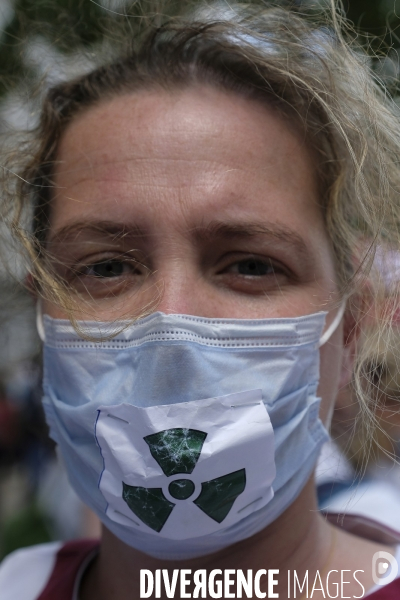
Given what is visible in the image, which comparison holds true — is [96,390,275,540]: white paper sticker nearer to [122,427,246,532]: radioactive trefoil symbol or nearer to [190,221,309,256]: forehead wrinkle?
[122,427,246,532]: radioactive trefoil symbol

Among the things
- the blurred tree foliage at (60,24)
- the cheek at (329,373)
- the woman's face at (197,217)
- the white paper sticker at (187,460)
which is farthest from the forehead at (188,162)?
the blurred tree foliage at (60,24)

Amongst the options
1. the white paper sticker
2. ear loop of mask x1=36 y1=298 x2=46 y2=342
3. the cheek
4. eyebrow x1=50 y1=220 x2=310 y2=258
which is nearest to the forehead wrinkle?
eyebrow x1=50 y1=220 x2=310 y2=258

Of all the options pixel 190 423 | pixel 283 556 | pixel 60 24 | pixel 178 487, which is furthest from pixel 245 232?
pixel 60 24

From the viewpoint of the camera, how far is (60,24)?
2.49 meters

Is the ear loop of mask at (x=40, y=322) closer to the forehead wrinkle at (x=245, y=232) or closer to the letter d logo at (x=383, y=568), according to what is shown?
the forehead wrinkle at (x=245, y=232)

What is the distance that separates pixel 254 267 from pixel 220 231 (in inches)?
5.7

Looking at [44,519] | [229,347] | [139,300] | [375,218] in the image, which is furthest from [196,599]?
[44,519]

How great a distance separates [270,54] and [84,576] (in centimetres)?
172

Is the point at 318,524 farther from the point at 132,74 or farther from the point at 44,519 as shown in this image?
the point at 44,519

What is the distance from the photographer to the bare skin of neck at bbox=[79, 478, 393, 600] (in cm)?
165

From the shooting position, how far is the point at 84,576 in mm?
2051

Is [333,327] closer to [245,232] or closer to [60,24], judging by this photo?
[245,232]

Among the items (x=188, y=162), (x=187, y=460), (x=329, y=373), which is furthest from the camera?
(x=329, y=373)

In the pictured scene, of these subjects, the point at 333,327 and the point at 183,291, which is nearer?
the point at 183,291
